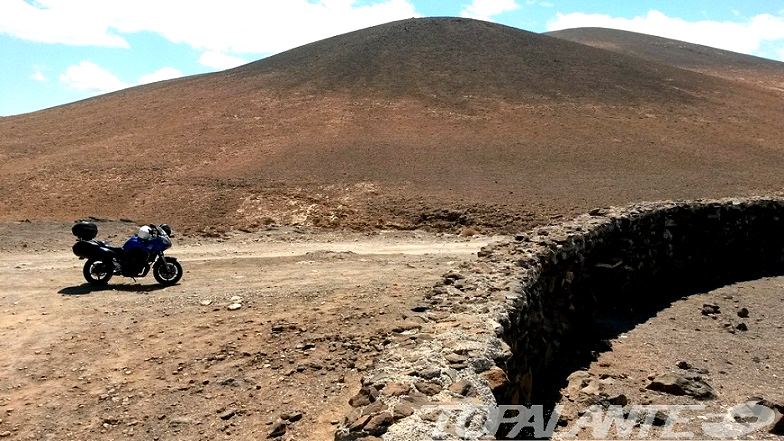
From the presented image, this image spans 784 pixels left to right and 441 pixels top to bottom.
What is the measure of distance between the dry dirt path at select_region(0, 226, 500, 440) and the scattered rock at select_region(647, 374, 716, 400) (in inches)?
130

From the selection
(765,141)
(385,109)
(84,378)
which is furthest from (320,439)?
(765,141)

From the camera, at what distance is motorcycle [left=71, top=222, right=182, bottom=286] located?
35.3 ft

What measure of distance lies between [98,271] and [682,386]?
944cm

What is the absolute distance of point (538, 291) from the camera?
26.2 feet

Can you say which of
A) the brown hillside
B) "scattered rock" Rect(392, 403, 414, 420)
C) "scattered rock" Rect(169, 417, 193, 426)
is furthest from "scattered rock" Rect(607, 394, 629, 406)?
the brown hillside

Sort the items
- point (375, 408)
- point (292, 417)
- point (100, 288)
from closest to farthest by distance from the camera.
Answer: point (375, 408), point (292, 417), point (100, 288)

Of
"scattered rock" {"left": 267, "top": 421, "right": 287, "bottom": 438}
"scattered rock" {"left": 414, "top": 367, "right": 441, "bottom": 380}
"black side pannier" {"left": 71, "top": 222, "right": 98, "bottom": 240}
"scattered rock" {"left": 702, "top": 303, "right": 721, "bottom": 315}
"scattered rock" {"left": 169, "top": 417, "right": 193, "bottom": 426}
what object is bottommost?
"scattered rock" {"left": 702, "top": 303, "right": 721, "bottom": 315}

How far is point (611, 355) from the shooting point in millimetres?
9078

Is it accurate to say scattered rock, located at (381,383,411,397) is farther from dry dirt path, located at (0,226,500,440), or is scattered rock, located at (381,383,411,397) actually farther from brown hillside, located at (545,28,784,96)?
brown hillside, located at (545,28,784,96)

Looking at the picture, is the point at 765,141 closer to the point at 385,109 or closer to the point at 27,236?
the point at 385,109

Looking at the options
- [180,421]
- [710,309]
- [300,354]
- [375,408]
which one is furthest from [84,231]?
[710,309]

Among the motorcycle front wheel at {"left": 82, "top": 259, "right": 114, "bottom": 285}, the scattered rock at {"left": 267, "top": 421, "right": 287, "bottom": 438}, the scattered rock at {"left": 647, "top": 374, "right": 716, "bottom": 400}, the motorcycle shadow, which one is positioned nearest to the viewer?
the scattered rock at {"left": 267, "top": 421, "right": 287, "bottom": 438}

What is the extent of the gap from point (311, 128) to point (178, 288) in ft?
76.6

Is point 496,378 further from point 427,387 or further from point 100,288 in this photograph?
point 100,288
